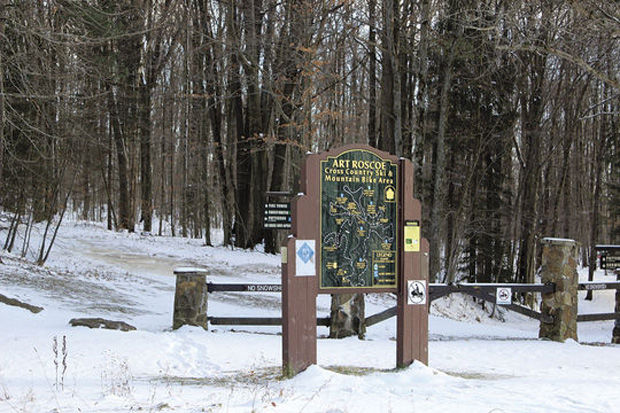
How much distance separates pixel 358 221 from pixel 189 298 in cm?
461

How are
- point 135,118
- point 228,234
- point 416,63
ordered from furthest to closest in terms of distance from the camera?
1. point 135,118
2. point 228,234
3. point 416,63

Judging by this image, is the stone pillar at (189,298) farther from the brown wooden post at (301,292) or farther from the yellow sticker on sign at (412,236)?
the yellow sticker on sign at (412,236)

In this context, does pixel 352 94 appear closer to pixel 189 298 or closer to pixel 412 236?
pixel 189 298

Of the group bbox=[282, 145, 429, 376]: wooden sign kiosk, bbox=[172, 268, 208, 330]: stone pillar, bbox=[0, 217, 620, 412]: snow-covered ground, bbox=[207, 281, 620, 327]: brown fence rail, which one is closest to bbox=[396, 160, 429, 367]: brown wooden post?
bbox=[282, 145, 429, 376]: wooden sign kiosk

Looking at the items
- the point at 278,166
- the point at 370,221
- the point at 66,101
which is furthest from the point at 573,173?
the point at 370,221

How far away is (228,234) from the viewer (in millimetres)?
29203

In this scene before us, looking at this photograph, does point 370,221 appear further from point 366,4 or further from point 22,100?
point 366,4

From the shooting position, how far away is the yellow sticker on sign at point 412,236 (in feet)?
23.6

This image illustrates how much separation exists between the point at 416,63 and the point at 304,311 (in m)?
14.6

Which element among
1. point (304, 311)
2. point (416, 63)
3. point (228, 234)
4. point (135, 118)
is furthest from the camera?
point (135, 118)

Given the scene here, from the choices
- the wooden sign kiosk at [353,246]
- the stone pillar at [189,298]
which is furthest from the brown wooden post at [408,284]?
the stone pillar at [189,298]

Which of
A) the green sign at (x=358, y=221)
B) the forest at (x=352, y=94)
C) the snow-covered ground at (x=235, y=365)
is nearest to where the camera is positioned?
the snow-covered ground at (x=235, y=365)

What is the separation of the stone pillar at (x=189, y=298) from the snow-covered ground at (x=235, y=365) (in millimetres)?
297

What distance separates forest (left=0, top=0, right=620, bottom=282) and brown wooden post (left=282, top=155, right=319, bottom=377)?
610 cm
